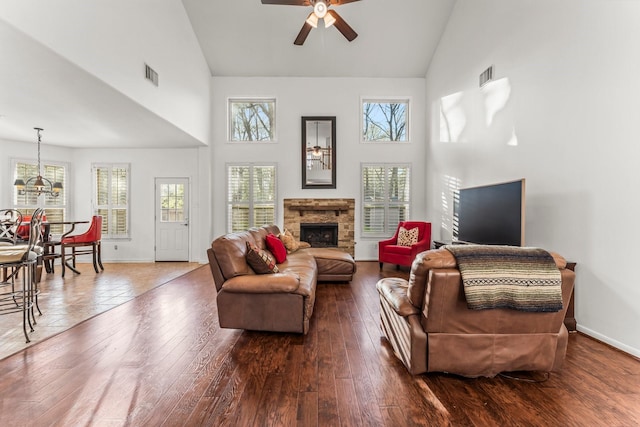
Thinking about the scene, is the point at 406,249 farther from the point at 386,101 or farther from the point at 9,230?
the point at 9,230

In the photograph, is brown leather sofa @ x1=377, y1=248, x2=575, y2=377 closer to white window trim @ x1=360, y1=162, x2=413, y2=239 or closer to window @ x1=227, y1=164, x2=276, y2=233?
white window trim @ x1=360, y1=162, x2=413, y2=239

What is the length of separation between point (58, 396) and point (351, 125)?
685 cm

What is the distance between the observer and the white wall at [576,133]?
2.76m

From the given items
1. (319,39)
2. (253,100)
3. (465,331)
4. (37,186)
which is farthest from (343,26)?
(37,186)

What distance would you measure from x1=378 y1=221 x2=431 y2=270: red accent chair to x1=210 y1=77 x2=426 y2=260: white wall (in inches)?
41.7

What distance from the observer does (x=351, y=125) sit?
24.9ft

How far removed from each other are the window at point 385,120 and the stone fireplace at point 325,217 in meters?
1.72

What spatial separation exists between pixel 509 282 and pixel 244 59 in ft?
23.0

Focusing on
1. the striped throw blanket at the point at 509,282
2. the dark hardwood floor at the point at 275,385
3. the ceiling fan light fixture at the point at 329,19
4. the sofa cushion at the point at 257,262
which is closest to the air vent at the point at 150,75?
the ceiling fan light fixture at the point at 329,19

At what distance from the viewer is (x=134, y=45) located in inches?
172

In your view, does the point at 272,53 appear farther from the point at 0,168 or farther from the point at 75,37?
the point at 0,168

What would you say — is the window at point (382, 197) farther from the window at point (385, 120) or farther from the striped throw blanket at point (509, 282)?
the striped throw blanket at point (509, 282)

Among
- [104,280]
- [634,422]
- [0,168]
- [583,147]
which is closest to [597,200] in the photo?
[583,147]

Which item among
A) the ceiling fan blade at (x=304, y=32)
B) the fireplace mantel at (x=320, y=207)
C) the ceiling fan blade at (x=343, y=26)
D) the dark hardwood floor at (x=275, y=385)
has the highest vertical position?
the ceiling fan blade at (x=304, y=32)
